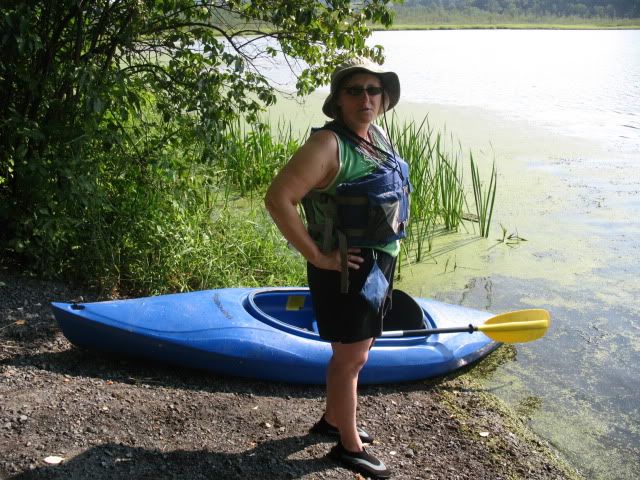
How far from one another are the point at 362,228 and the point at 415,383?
1.22 metres

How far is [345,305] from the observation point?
6.23 ft

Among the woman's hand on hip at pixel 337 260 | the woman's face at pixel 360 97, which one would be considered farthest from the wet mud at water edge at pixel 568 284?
the woman's face at pixel 360 97

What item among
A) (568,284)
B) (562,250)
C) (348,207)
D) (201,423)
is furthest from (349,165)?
(562,250)

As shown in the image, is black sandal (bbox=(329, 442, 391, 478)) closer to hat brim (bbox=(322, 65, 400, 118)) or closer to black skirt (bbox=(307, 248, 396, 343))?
black skirt (bbox=(307, 248, 396, 343))

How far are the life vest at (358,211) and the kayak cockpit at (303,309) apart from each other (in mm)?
1108

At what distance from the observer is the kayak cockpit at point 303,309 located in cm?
301

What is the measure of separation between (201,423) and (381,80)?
3.83ft

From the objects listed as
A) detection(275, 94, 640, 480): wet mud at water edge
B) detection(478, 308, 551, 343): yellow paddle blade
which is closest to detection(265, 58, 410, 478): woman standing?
detection(478, 308, 551, 343): yellow paddle blade

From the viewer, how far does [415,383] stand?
292 centimetres

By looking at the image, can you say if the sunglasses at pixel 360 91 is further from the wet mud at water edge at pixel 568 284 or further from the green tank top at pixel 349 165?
the wet mud at water edge at pixel 568 284

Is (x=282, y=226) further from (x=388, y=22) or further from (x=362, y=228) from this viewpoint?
(x=388, y=22)

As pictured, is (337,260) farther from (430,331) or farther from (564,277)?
(564,277)

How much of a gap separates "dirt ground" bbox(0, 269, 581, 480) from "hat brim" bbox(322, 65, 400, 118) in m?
0.99

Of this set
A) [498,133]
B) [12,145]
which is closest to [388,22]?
[12,145]
